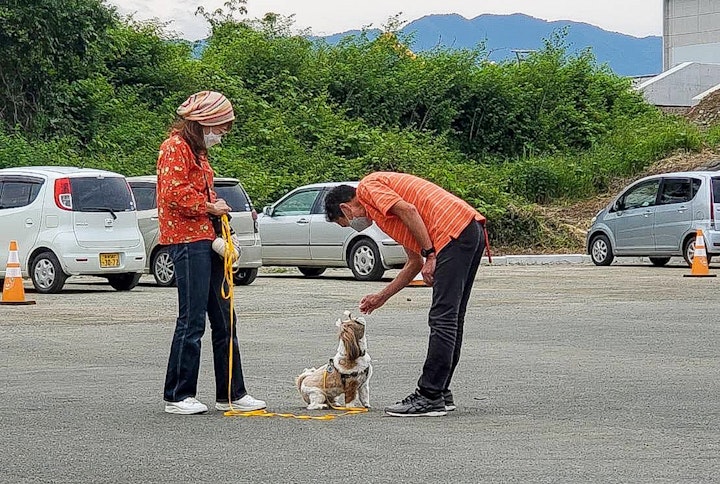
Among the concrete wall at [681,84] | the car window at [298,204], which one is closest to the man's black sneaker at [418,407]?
the car window at [298,204]

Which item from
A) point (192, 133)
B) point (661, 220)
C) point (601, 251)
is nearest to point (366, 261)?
point (661, 220)

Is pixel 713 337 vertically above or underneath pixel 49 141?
underneath

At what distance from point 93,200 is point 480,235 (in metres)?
11.0

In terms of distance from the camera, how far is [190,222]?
8.06m

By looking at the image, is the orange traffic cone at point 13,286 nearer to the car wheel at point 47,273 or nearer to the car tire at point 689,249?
the car wheel at point 47,273

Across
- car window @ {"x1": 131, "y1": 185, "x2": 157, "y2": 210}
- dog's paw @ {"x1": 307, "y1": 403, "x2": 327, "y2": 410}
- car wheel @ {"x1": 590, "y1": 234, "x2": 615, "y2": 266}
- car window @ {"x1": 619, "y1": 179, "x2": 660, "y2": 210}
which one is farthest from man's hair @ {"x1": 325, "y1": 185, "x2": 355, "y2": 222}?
car wheel @ {"x1": 590, "y1": 234, "x2": 615, "y2": 266}

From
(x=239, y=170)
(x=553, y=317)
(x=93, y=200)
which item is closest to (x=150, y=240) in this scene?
(x=93, y=200)

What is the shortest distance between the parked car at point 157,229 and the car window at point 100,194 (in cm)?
134

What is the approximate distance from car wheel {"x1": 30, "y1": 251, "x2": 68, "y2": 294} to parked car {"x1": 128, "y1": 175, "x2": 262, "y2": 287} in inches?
80.8

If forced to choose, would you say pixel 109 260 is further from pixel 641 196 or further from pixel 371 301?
pixel 641 196

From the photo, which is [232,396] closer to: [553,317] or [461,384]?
[461,384]

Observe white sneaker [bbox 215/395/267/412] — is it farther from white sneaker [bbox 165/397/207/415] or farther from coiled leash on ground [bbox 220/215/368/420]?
white sneaker [bbox 165/397/207/415]

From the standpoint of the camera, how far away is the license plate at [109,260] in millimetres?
18125

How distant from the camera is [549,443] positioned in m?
7.06
